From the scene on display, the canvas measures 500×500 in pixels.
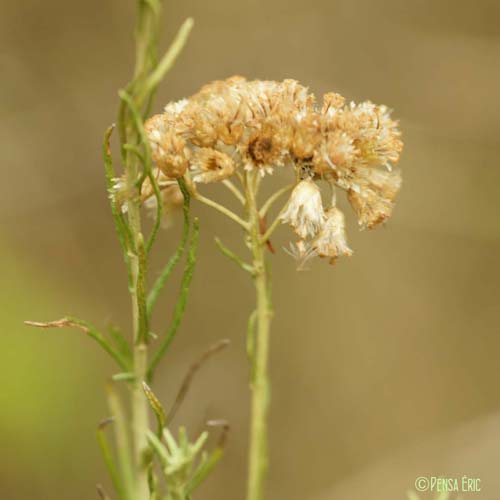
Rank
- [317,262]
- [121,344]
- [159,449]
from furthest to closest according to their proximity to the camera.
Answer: [317,262] → [121,344] → [159,449]

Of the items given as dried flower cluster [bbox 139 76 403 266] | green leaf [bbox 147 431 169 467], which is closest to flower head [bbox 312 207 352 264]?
dried flower cluster [bbox 139 76 403 266]

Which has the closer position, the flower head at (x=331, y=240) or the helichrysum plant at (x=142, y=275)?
the helichrysum plant at (x=142, y=275)

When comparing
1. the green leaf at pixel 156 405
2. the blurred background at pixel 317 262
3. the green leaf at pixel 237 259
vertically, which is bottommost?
the green leaf at pixel 156 405

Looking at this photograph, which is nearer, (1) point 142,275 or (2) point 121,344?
(1) point 142,275

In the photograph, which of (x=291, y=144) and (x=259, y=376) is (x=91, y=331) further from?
(x=291, y=144)

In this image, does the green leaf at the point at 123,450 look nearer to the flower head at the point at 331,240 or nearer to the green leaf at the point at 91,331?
the green leaf at the point at 91,331

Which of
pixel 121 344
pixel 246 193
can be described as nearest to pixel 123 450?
pixel 121 344

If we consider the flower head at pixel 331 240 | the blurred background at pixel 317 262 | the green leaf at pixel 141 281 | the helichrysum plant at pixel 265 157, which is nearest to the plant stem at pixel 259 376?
the helichrysum plant at pixel 265 157

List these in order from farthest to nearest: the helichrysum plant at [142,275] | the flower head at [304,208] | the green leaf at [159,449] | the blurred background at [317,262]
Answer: the blurred background at [317,262], the flower head at [304,208], the green leaf at [159,449], the helichrysum plant at [142,275]
